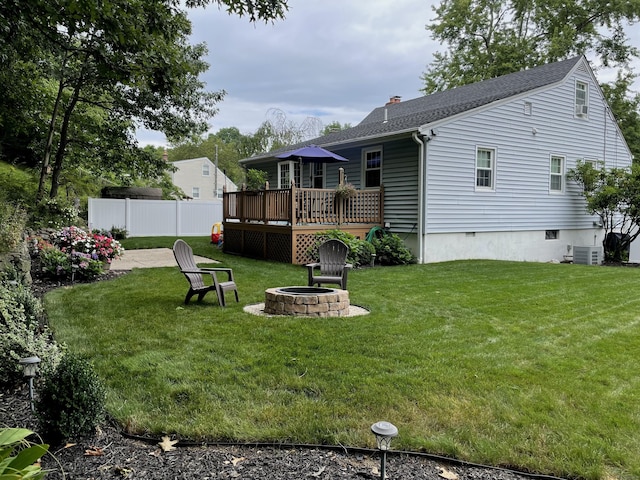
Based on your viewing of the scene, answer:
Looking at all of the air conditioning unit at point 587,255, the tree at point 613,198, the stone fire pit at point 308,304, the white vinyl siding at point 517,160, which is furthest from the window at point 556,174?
the stone fire pit at point 308,304

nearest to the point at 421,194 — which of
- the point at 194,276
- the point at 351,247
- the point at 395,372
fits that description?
the point at 351,247

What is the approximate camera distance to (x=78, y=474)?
7.49ft

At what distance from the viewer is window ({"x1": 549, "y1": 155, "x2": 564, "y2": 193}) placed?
575 inches

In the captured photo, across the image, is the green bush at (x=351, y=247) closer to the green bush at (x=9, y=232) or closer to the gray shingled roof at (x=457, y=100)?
the gray shingled roof at (x=457, y=100)

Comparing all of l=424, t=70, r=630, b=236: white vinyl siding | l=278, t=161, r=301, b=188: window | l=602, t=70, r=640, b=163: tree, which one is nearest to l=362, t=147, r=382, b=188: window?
l=424, t=70, r=630, b=236: white vinyl siding

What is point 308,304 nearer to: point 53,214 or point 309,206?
point 309,206

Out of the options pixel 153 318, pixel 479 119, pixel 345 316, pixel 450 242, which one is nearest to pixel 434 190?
pixel 450 242

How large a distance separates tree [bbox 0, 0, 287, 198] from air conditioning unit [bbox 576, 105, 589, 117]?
11.8 m

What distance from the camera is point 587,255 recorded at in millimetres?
14195

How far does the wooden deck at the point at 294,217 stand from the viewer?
10992mm

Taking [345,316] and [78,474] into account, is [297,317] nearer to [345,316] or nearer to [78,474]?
[345,316]

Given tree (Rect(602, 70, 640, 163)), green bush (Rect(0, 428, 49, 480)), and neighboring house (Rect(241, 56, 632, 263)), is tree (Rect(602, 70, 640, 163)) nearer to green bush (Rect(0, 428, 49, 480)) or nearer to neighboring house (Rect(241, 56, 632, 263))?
neighboring house (Rect(241, 56, 632, 263))

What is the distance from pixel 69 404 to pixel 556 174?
51.0 ft

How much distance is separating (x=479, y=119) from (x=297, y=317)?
9421 millimetres
